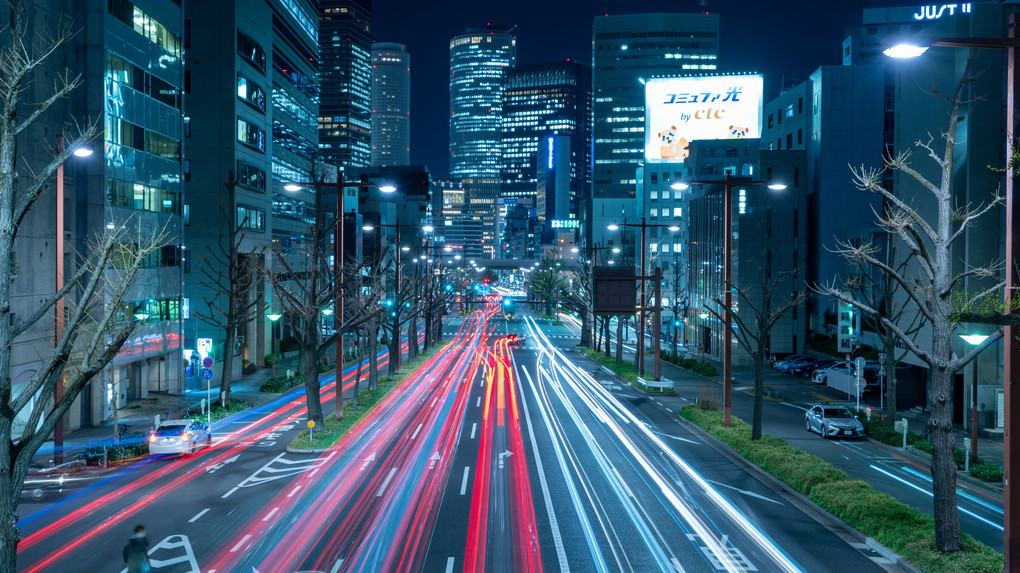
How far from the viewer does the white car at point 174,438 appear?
81.6ft

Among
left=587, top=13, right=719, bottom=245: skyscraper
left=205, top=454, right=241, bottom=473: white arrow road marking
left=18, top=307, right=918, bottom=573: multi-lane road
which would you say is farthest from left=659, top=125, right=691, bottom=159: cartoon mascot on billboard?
left=205, top=454, right=241, bottom=473: white arrow road marking

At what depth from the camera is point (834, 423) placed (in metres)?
28.9

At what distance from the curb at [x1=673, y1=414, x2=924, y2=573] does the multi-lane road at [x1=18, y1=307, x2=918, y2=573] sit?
8.0 inches

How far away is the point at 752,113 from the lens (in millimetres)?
94688

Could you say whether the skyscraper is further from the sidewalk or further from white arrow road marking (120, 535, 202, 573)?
white arrow road marking (120, 535, 202, 573)

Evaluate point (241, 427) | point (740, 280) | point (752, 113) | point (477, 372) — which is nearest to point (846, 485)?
point (241, 427)

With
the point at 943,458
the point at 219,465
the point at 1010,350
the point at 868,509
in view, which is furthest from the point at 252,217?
the point at 1010,350

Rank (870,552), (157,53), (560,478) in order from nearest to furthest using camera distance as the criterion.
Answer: (870,552)
(560,478)
(157,53)

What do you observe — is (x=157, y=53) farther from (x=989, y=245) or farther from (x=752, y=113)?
(x=752, y=113)

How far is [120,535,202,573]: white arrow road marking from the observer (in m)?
13.9

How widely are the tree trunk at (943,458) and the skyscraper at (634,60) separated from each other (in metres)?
179

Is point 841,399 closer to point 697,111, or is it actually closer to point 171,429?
point 171,429

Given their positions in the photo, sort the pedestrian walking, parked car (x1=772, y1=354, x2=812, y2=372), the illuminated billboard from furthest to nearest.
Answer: the illuminated billboard
parked car (x1=772, y1=354, x2=812, y2=372)
the pedestrian walking

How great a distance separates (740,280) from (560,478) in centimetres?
4312
